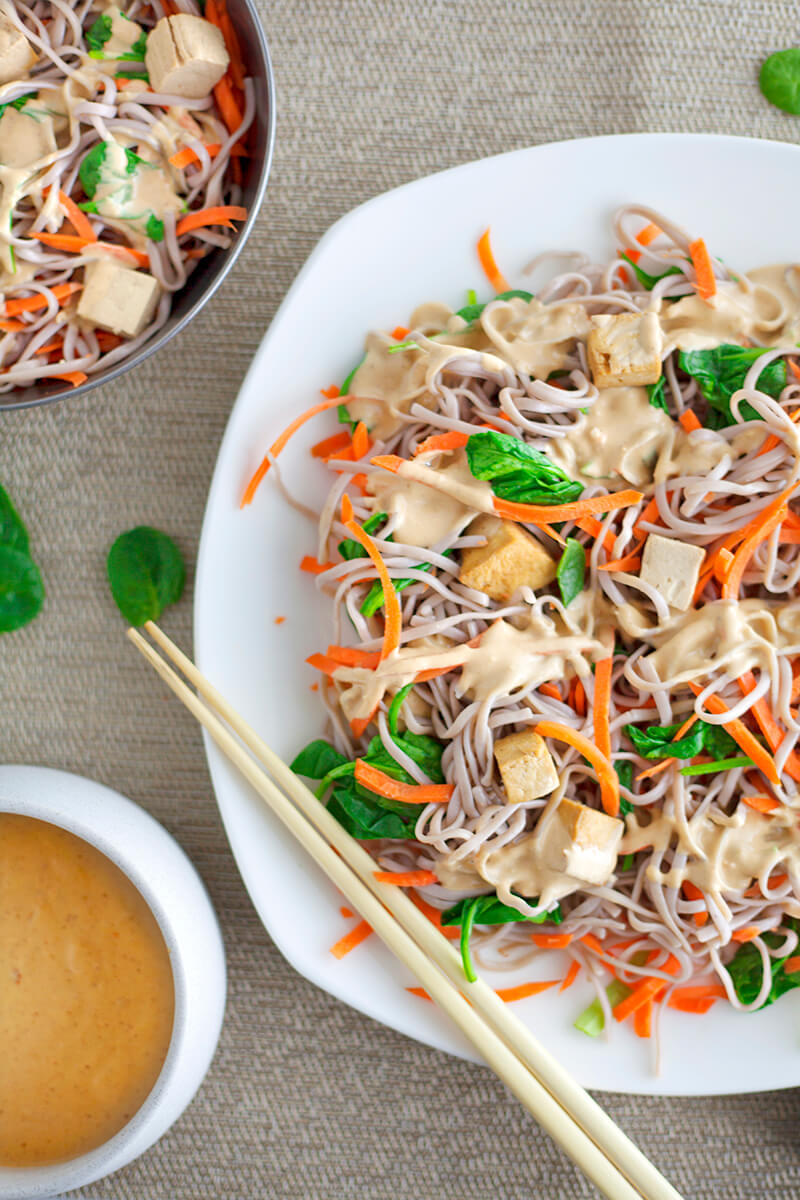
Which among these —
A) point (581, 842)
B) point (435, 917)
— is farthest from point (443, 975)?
point (581, 842)

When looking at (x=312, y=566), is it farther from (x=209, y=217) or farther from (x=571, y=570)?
(x=209, y=217)

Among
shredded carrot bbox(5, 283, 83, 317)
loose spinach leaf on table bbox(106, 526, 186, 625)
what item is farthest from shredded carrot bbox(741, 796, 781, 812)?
shredded carrot bbox(5, 283, 83, 317)

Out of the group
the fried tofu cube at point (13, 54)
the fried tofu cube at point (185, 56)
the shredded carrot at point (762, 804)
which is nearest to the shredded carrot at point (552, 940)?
the shredded carrot at point (762, 804)

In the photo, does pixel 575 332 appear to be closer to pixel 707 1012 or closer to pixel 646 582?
pixel 646 582

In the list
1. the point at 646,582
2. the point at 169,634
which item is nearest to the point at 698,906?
the point at 646,582

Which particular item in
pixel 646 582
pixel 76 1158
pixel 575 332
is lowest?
pixel 76 1158

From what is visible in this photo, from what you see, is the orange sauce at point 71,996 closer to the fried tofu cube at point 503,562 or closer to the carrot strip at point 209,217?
the fried tofu cube at point 503,562

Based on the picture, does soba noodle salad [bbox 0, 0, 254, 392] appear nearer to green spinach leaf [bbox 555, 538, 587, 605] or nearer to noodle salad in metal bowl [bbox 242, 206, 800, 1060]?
noodle salad in metal bowl [bbox 242, 206, 800, 1060]
